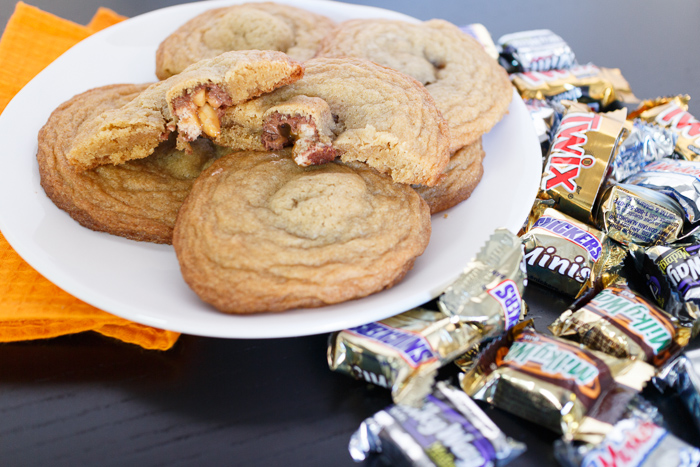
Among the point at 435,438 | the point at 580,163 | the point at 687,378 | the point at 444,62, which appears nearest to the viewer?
the point at 435,438

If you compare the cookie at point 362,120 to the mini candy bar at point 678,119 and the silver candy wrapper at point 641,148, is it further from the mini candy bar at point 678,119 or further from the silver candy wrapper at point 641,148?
the mini candy bar at point 678,119

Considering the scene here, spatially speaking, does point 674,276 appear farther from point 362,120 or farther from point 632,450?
point 362,120

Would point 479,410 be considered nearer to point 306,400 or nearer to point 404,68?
point 306,400

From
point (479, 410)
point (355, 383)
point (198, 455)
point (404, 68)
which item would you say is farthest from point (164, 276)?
point (404, 68)

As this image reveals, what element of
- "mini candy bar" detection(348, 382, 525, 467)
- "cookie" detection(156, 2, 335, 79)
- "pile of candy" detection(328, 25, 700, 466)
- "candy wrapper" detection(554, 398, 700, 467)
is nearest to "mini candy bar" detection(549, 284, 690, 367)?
"pile of candy" detection(328, 25, 700, 466)

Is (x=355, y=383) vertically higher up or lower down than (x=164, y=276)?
lower down

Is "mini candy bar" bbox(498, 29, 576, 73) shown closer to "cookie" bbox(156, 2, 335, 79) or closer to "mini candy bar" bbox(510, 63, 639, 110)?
"mini candy bar" bbox(510, 63, 639, 110)

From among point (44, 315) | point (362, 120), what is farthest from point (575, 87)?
point (44, 315)
